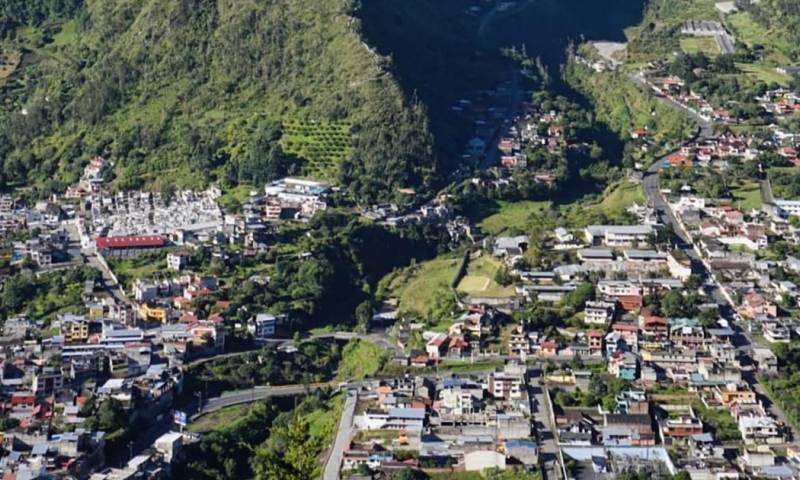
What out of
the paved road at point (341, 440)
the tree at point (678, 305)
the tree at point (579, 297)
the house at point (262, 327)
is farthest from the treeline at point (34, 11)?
the paved road at point (341, 440)

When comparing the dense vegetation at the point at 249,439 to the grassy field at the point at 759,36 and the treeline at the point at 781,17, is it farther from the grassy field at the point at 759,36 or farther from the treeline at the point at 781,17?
the treeline at the point at 781,17

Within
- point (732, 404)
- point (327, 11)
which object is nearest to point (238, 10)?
point (327, 11)

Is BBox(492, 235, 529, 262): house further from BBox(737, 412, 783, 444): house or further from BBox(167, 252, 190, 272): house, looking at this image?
BBox(737, 412, 783, 444): house

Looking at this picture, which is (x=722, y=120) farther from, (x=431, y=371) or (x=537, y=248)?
(x=431, y=371)

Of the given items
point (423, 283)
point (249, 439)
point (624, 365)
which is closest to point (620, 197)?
point (423, 283)

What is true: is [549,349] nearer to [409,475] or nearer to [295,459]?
[409,475]

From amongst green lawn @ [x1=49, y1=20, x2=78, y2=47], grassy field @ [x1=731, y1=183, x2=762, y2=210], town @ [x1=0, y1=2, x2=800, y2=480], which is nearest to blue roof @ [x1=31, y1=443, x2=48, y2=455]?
town @ [x1=0, y1=2, x2=800, y2=480]

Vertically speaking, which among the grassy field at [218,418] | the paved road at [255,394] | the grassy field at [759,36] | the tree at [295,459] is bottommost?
the paved road at [255,394]
